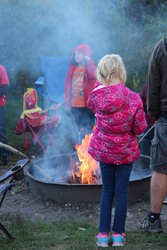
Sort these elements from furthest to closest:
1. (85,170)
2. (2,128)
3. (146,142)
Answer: (2,128), (146,142), (85,170)

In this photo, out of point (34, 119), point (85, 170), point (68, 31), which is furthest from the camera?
point (68, 31)

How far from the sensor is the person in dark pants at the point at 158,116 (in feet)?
12.2

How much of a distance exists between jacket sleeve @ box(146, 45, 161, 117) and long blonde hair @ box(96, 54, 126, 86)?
387 millimetres

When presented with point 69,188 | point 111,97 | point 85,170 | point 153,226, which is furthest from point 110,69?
point 85,170

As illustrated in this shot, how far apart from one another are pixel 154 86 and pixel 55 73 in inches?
242

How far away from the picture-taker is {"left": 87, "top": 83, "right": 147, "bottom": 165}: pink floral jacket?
3465 mm

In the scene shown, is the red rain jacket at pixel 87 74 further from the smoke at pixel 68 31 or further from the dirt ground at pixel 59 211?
the smoke at pixel 68 31

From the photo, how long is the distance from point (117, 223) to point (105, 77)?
1.27 m

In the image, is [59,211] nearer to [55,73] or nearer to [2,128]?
[2,128]

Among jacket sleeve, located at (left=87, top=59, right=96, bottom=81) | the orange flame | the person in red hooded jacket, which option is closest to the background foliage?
the person in red hooded jacket

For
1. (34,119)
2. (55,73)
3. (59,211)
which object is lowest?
(59,211)

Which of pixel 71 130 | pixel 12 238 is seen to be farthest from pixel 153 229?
pixel 71 130

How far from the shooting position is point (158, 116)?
391cm

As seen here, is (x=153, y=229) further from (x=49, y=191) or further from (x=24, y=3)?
(x=24, y=3)
